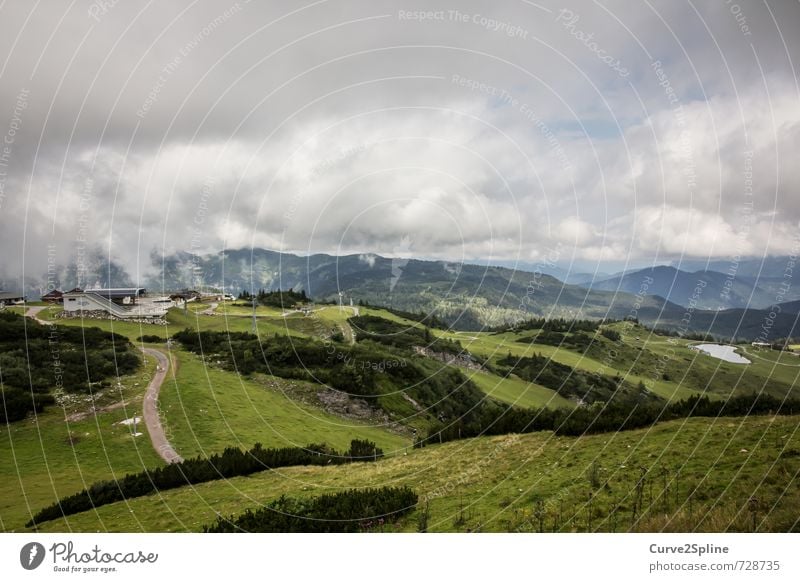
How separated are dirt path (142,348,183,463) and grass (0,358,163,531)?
0.36m

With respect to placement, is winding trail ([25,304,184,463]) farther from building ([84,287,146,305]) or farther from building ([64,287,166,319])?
building ([84,287,146,305])

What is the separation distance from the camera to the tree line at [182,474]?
49.8 ft

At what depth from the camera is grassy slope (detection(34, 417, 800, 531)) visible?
10.7m

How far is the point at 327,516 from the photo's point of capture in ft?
39.7

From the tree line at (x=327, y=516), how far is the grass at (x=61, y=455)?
9137mm

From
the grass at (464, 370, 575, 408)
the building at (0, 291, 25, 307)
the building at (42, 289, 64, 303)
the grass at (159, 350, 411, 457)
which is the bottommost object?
the grass at (464, 370, 575, 408)

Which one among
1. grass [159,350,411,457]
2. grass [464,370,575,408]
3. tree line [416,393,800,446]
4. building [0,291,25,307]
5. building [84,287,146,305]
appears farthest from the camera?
grass [464,370,575,408]

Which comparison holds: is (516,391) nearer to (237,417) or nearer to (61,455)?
(237,417)

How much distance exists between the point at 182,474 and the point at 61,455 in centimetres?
879
